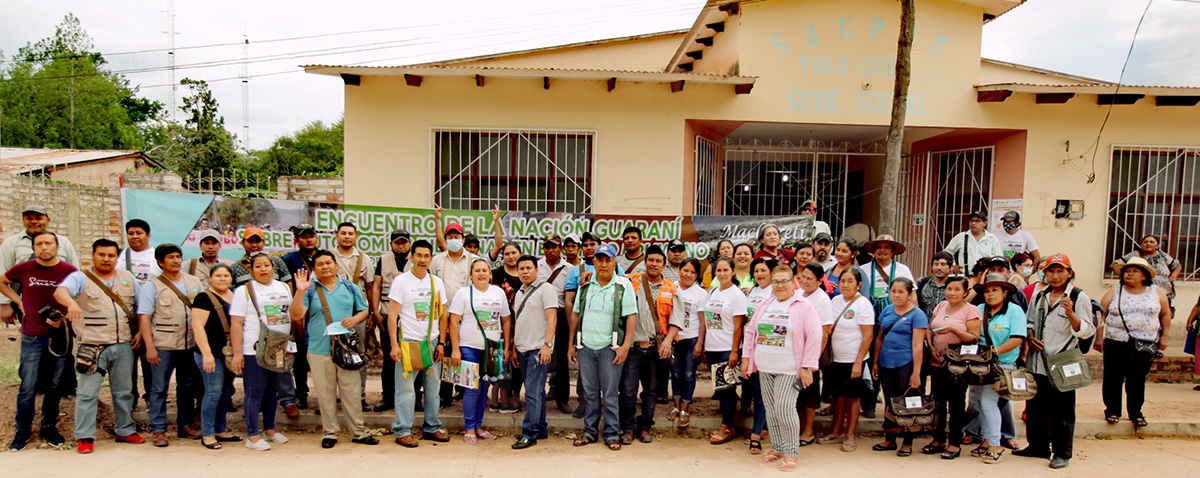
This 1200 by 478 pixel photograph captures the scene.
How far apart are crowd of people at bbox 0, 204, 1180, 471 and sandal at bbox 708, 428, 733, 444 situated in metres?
0.04

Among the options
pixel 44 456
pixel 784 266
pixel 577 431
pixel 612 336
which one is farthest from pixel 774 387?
pixel 44 456

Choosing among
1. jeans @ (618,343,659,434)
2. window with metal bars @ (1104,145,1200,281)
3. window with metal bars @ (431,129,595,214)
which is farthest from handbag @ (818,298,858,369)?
window with metal bars @ (1104,145,1200,281)

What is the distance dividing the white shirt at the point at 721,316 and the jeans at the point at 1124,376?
11.4ft

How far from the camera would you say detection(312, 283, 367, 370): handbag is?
16.5 feet

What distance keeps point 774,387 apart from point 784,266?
0.90m

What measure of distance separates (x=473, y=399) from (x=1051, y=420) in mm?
4525

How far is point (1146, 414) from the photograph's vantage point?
6.31 meters

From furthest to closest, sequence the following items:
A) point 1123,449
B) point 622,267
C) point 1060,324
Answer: point 622,267 → point 1123,449 → point 1060,324

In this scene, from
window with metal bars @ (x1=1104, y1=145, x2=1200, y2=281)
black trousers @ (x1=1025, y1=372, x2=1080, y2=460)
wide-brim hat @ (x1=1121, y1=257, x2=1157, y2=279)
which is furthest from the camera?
A: window with metal bars @ (x1=1104, y1=145, x2=1200, y2=281)

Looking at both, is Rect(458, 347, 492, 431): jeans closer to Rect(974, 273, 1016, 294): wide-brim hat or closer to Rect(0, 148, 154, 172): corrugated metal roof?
Rect(974, 273, 1016, 294): wide-brim hat

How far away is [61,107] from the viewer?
35.1 m

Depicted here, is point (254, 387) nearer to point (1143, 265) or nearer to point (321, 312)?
point (321, 312)

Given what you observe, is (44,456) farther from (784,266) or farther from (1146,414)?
(1146,414)

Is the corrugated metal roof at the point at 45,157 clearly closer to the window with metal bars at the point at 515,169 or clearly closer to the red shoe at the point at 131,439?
the window with metal bars at the point at 515,169
